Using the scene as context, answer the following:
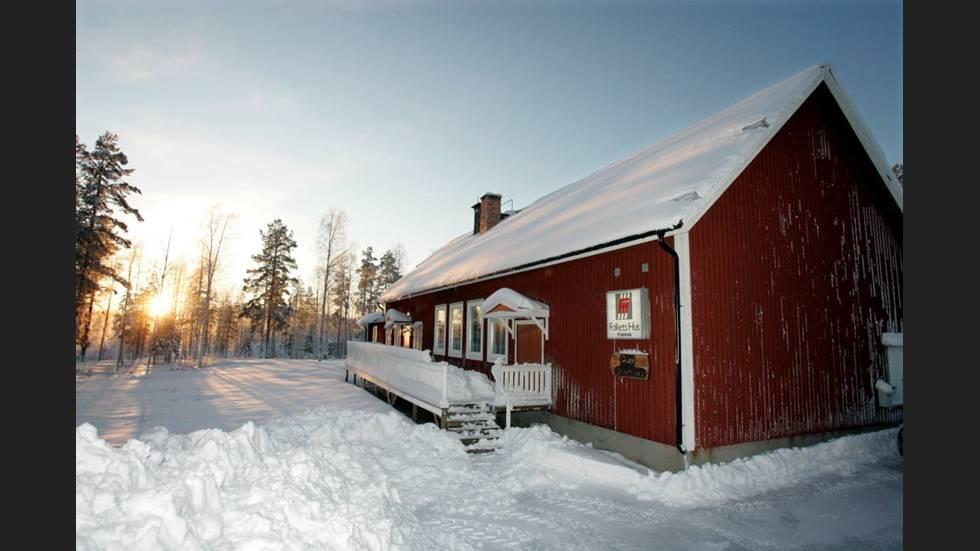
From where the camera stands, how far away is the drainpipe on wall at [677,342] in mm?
8000

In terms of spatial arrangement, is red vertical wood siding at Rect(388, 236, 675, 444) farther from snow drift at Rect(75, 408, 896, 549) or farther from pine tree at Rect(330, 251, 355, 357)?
pine tree at Rect(330, 251, 355, 357)

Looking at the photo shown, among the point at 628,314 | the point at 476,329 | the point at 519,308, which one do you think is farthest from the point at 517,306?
the point at 476,329

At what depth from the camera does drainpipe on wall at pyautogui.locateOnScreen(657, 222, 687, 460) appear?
800 cm

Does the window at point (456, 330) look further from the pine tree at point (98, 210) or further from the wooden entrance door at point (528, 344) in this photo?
the pine tree at point (98, 210)

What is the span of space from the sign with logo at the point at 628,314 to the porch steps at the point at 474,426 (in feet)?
11.7

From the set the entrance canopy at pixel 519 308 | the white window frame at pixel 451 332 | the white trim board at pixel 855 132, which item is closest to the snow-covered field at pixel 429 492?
the entrance canopy at pixel 519 308

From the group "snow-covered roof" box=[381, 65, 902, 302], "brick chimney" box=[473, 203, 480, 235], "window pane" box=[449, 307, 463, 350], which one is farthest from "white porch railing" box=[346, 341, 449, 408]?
"brick chimney" box=[473, 203, 480, 235]

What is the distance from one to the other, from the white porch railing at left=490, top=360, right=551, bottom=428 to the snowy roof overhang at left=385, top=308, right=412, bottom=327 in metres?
10.5

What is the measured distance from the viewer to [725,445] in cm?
845

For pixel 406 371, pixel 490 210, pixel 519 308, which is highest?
pixel 490 210

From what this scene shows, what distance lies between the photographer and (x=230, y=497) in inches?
194

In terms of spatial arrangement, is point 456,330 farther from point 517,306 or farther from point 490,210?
point 490,210

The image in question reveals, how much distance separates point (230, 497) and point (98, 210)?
30.4m

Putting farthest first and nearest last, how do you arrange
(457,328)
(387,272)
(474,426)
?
(387,272) < (457,328) < (474,426)
